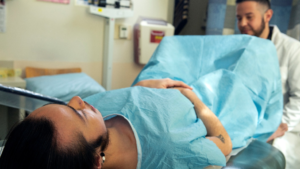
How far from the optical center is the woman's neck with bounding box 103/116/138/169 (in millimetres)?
811

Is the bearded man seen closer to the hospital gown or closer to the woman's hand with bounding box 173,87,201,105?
the hospital gown

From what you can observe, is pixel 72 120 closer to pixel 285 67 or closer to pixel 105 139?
pixel 105 139

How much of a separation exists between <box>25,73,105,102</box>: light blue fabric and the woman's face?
3.41 ft

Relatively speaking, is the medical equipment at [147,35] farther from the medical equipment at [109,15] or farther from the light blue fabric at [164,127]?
the light blue fabric at [164,127]

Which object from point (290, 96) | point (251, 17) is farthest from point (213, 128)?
point (251, 17)

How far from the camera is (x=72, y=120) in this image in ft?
2.33

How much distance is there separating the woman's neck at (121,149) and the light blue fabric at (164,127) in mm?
30

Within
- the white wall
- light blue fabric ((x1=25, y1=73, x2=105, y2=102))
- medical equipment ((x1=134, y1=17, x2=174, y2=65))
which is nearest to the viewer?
light blue fabric ((x1=25, y1=73, x2=105, y2=102))

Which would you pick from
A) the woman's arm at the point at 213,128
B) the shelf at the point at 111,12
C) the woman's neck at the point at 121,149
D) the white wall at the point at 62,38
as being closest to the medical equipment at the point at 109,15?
the shelf at the point at 111,12

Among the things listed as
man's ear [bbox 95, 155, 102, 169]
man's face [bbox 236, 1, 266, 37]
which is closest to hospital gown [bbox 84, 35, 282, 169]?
man's ear [bbox 95, 155, 102, 169]

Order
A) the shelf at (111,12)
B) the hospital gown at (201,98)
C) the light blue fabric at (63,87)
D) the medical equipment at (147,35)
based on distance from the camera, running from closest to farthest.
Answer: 1. the hospital gown at (201,98)
2. the light blue fabric at (63,87)
3. the shelf at (111,12)
4. the medical equipment at (147,35)

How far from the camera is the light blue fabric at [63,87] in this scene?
1.77 m

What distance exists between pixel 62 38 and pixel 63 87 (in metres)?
0.70

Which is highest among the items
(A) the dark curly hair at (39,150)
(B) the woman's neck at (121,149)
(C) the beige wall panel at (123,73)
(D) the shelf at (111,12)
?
(D) the shelf at (111,12)
